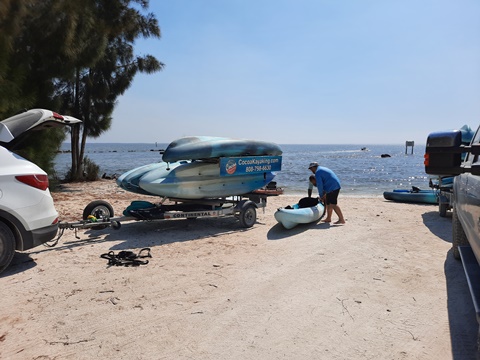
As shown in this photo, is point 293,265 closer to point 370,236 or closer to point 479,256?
point 370,236

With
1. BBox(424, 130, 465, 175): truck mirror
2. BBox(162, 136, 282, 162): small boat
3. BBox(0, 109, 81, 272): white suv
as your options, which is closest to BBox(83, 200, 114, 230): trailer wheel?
BBox(162, 136, 282, 162): small boat

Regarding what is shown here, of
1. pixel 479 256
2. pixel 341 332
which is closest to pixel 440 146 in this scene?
pixel 479 256

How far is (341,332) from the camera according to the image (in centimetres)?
355

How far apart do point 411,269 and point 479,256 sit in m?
2.82

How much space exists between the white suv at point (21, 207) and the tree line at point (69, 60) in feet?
22.0

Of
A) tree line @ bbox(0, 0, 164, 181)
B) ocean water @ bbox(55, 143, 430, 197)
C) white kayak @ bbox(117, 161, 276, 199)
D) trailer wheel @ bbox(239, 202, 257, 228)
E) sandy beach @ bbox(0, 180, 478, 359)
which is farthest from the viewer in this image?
ocean water @ bbox(55, 143, 430, 197)

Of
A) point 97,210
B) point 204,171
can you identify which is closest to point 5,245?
point 97,210

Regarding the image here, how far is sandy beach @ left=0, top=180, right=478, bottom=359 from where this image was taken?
3.30 metres

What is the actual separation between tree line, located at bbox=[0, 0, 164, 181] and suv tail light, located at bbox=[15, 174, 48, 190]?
674cm

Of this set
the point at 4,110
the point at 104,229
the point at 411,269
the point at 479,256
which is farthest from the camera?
the point at 4,110

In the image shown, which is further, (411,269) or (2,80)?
(2,80)

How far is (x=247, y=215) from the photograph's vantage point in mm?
8484

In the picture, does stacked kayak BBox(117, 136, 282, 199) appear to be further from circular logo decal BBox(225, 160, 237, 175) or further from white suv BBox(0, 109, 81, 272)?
white suv BBox(0, 109, 81, 272)

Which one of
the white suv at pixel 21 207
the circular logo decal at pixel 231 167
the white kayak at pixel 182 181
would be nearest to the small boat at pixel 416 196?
the circular logo decal at pixel 231 167
